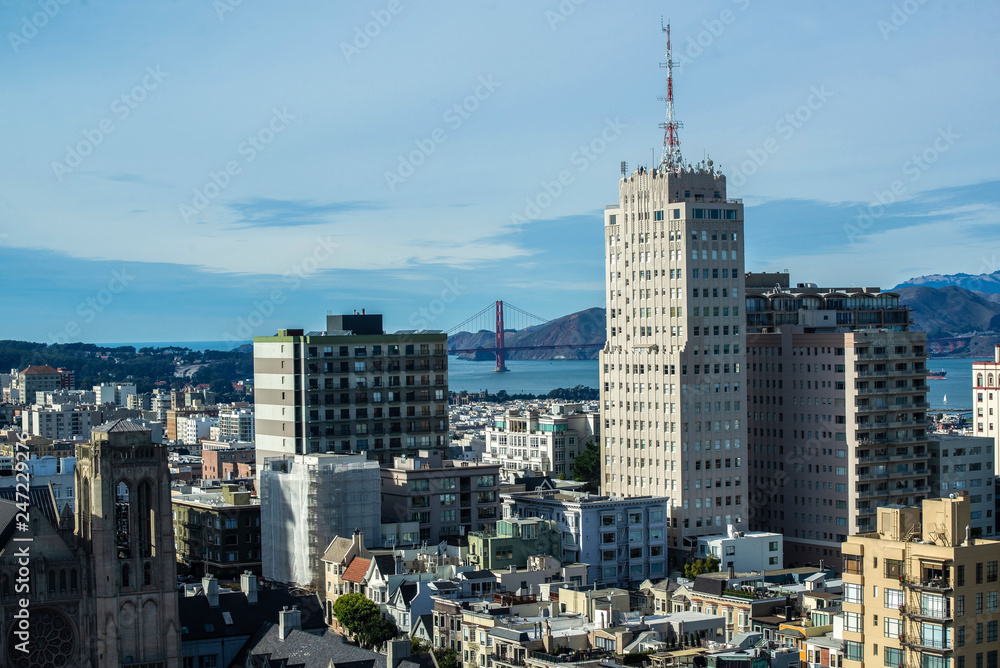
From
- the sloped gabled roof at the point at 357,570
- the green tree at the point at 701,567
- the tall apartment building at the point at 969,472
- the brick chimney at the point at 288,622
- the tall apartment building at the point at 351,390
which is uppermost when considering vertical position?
the tall apartment building at the point at 351,390

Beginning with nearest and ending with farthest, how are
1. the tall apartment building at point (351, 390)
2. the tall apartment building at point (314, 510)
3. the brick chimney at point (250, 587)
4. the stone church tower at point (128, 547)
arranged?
1. the stone church tower at point (128, 547)
2. the brick chimney at point (250, 587)
3. the tall apartment building at point (314, 510)
4. the tall apartment building at point (351, 390)

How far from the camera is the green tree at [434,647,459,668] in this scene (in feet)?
244

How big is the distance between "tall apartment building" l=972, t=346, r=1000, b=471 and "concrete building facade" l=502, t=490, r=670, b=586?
58.1 metres

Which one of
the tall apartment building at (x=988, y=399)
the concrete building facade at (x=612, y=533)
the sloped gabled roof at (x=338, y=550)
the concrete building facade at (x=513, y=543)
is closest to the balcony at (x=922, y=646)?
the concrete building facade at (x=513, y=543)

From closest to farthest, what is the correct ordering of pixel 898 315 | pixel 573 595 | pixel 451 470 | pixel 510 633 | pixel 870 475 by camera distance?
1. pixel 510 633
2. pixel 573 595
3. pixel 451 470
4. pixel 870 475
5. pixel 898 315

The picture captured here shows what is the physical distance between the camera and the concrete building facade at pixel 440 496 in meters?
106

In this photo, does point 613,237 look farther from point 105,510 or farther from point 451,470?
point 105,510

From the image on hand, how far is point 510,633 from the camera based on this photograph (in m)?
72.9

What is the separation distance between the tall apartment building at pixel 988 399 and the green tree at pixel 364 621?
8795cm

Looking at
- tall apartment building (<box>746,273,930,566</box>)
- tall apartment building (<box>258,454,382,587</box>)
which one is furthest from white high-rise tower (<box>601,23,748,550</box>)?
tall apartment building (<box>258,454,382,587</box>)

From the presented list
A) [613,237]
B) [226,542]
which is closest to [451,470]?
[226,542]

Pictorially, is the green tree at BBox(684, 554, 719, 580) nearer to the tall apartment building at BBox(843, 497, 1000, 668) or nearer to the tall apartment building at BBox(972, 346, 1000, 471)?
the tall apartment building at BBox(843, 497, 1000, 668)

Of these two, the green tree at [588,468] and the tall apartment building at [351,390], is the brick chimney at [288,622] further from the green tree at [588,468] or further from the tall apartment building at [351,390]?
the green tree at [588,468]

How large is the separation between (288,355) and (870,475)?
47922mm
